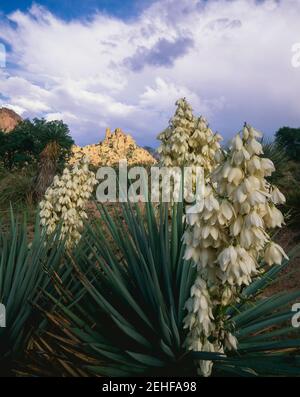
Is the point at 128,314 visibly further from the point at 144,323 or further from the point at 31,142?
the point at 31,142

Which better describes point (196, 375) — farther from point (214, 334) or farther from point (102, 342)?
point (102, 342)

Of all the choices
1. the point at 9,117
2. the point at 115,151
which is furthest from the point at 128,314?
the point at 9,117

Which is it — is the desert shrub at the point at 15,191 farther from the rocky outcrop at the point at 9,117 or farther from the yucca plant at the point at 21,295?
the rocky outcrop at the point at 9,117

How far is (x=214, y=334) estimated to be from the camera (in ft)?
5.74

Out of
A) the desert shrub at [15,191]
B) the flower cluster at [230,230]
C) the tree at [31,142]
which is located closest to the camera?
the flower cluster at [230,230]

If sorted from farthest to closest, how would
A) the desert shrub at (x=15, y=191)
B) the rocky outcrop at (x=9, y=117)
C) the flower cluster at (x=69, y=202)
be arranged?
the rocky outcrop at (x=9, y=117), the desert shrub at (x=15, y=191), the flower cluster at (x=69, y=202)

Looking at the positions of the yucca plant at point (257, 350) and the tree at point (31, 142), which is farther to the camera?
the tree at point (31, 142)

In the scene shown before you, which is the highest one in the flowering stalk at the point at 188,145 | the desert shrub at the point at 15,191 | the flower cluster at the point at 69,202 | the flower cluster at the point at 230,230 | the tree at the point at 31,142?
the tree at the point at 31,142

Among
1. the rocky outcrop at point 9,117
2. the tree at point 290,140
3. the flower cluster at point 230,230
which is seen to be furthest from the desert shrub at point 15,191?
the rocky outcrop at point 9,117

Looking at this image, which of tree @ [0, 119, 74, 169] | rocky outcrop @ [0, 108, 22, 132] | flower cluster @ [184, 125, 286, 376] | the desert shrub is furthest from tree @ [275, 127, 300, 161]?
rocky outcrop @ [0, 108, 22, 132]

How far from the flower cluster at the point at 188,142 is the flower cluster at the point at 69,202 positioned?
2.79ft

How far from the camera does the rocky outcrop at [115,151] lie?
1848 centimetres

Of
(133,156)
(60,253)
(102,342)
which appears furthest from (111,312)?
(133,156)

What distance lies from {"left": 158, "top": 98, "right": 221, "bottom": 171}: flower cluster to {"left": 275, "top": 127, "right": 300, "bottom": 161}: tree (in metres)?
16.8
